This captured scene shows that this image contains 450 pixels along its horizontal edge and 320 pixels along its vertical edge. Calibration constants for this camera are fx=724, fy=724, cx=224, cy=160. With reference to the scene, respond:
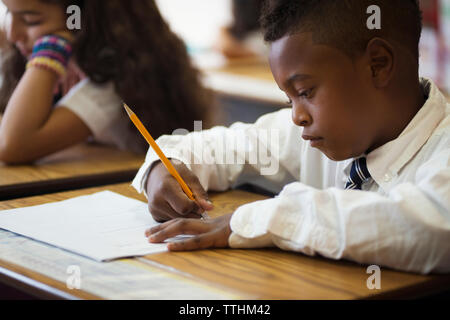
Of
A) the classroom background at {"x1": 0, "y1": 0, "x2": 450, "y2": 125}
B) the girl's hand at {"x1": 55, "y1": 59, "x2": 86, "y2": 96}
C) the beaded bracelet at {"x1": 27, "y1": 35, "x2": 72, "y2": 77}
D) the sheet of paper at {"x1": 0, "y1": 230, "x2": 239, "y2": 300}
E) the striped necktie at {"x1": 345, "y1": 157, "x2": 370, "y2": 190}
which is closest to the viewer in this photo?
the sheet of paper at {"x1": 0, "y1": 230, "x2": 239, "y2": 300}

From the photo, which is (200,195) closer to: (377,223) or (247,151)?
(247,151)

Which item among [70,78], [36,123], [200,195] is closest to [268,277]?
[200,195]

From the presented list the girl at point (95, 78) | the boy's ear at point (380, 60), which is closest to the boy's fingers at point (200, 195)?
the boy's ear at point (380, 60)

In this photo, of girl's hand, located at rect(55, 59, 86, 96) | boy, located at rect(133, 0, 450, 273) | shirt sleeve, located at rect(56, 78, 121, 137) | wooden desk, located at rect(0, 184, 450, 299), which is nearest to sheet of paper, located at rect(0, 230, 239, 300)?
wooden desk, located at rect(0, 184, 450, 299)

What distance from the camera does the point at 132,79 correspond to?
1.99 m

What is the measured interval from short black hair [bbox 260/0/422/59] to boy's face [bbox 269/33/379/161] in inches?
0.7

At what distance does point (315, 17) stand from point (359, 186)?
30 centimetres

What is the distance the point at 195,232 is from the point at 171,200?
14 cm

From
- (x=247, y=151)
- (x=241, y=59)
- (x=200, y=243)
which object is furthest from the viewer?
(x=241, y=59)

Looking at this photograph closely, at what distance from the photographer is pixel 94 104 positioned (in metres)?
1.99

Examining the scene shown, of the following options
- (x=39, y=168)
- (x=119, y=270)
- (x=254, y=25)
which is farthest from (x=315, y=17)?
(x=254, y=25)

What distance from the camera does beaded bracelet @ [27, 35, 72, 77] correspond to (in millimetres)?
1944

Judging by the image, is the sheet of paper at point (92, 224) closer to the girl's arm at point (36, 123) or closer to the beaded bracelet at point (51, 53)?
the girl's arm at point (36, 123)

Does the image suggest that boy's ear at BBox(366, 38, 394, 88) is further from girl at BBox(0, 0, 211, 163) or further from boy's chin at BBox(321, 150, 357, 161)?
girl at BBox(0, 0, 211, 163)
